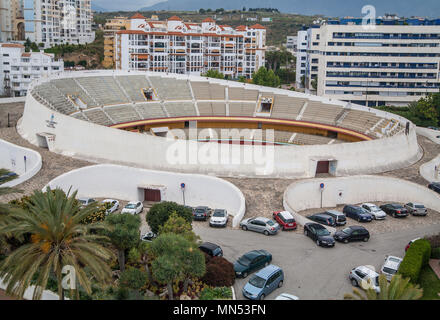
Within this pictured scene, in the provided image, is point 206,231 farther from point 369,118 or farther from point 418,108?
point 418,108

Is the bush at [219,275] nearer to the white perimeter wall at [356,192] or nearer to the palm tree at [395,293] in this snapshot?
the palm tree at [395,293]

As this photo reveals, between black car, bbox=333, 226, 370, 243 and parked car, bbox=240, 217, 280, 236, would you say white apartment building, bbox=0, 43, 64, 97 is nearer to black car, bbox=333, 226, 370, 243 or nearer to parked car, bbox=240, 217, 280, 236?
parked car, bbox=240, 217, 280, 236

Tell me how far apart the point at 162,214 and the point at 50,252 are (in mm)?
7173

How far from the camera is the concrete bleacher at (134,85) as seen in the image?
54787mm

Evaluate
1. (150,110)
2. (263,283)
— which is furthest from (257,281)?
(150,110)

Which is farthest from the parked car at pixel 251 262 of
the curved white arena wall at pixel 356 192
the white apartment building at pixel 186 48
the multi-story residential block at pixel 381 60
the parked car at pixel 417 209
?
the white apartment building at pixel 186 48

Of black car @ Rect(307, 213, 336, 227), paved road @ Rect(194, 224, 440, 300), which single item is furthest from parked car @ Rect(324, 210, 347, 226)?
paved road @ Rect(194, 224, 440, 300)

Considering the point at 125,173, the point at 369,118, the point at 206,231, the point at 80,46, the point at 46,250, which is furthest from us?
Result: the point at 80,46

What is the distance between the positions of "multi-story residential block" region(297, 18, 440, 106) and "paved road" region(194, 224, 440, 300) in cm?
5363

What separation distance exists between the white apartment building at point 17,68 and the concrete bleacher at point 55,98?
3465 cm

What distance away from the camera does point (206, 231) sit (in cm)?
2736

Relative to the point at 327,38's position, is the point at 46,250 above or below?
below
